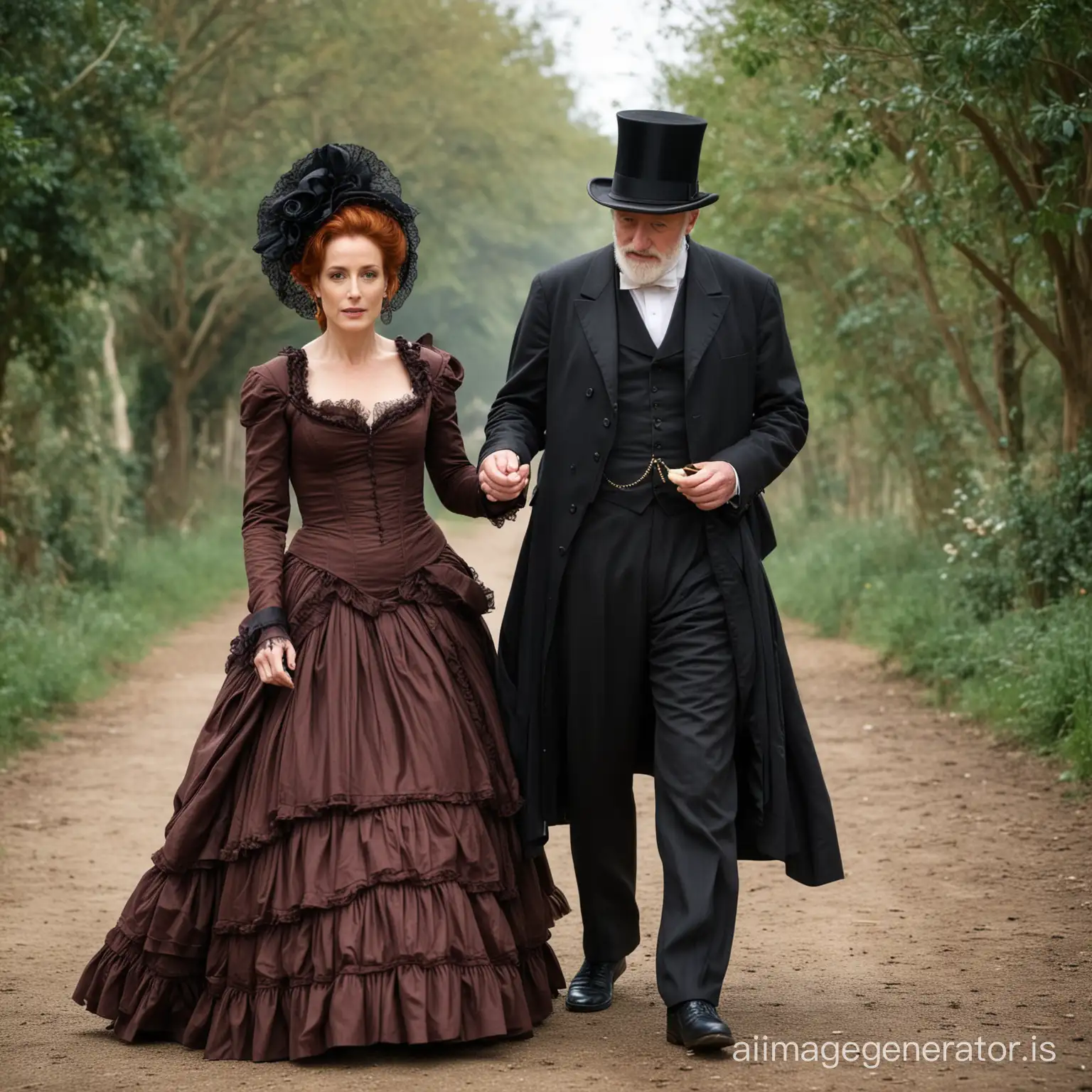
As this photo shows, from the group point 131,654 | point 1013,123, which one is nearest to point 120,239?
point 131,654

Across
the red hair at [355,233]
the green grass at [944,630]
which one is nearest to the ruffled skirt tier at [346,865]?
the red hair at [355,233]

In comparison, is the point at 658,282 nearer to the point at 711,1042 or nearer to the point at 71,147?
the point at 711,1042

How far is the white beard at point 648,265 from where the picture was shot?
4.81m

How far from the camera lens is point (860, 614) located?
15.1m

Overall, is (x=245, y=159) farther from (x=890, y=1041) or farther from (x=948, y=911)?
(x=890, y=1041)

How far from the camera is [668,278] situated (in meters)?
4.86

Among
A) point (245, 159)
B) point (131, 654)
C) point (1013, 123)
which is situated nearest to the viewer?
point (1013, 123)

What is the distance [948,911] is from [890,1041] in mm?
1963

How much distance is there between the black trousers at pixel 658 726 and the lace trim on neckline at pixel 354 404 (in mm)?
606

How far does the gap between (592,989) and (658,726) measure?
0.81 metres

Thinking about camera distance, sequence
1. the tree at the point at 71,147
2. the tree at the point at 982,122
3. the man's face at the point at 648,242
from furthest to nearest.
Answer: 1. the tree at the point at 71,147
2. the tree at the point at 982,122
3. the man's face at the point at 648,242

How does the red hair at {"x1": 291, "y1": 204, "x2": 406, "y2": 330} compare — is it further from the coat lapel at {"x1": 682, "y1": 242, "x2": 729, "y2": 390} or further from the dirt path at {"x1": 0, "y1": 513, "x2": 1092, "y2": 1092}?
the dirt path at {"x1": 0, "y1": 513, "x2": 1092, "y2": 1092}

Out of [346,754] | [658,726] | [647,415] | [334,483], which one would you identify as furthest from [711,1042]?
[334,483]

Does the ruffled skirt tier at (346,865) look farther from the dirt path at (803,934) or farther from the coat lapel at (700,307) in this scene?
the coat lapel at (700,307)
